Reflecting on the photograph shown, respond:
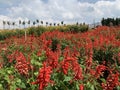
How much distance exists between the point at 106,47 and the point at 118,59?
4.26 ft

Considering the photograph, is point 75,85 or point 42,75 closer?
point 42,75

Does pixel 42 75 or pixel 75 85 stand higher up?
pixel 42 75

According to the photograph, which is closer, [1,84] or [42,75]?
[42,75]

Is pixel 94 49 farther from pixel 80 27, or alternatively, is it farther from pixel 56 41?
pixel 80 27

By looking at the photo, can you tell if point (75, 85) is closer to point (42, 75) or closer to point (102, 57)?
point (42, 75)

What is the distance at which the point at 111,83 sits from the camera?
487cm

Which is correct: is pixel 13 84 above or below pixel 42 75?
below

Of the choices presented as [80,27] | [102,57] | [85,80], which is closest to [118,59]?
[102,57]

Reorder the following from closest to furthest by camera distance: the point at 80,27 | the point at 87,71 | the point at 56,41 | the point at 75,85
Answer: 1. the point at 75,85
2. the point at 87,71
3. the point at 56,41
4. the point at 80,27

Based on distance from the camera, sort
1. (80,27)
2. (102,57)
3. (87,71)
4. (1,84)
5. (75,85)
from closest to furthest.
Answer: (75,85) < (1,84) < (87,71) < (102,57) < (80,27)

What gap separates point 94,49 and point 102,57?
1.24 feet

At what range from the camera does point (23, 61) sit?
601 centimetres

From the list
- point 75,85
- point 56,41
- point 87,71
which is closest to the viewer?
point 75,85

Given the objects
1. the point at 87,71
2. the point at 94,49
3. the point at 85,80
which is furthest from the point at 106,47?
the point at 85,80
